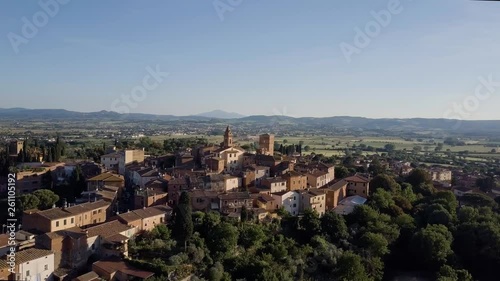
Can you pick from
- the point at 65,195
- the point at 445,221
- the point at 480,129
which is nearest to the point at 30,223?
the point at 65,195

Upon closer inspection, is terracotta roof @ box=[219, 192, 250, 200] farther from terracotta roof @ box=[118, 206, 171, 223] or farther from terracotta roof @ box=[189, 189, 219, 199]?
terracotta roof @ box=[118, 206, 171, 223]

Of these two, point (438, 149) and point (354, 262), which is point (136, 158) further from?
point (438, 149)

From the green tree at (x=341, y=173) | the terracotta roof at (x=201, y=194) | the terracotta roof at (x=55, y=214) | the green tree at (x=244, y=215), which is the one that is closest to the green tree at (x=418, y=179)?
the green tree at (x=341, y=173)

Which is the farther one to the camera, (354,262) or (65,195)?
(65,195)

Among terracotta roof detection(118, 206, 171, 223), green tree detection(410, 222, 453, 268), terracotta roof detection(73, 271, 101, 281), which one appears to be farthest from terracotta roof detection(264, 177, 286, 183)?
terracotta roof detection(73, 271, 101, 281)

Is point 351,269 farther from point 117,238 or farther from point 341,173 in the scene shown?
point 341,173

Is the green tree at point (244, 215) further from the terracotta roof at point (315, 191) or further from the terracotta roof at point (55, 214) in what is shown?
the terracotta roof at point (55, 214)
